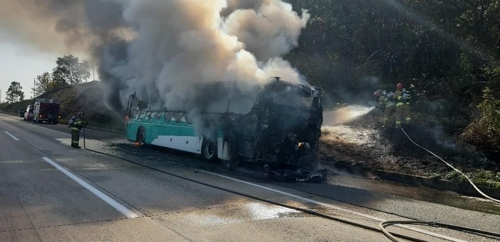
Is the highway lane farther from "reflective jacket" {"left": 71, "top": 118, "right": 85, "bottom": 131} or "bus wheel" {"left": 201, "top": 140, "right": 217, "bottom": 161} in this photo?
"reflective jacket" {"left": 71, "top": 118, "right": 85, "bottom": 131}

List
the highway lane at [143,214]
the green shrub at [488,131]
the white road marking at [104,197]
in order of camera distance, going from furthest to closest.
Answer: the green shrub at [488,131] < the white road marking at [104,197] < the highway lane at [143,214]

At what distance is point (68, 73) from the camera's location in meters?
83.3

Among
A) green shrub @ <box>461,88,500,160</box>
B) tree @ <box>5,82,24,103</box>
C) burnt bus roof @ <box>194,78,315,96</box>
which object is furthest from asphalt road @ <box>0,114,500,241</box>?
tree @ <box>5,82,24,103</box>

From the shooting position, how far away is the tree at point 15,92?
11638 centimetres

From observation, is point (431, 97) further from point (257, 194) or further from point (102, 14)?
point (102, 14)

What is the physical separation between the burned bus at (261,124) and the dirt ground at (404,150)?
2.05 metres

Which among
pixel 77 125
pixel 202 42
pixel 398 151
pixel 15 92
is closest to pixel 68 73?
pixel 15 92

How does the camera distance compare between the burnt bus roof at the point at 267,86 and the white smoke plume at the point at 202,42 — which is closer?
the burnt bus roof at the point at 267,86

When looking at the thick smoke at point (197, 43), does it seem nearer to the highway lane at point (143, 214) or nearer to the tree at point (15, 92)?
the highway lane at point (143, 214)

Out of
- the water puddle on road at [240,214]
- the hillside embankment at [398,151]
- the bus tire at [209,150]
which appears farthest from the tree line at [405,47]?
the water puddle on road at [240,214]

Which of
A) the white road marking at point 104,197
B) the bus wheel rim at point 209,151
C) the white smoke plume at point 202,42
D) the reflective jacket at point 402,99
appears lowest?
the white road marking at point 104,197

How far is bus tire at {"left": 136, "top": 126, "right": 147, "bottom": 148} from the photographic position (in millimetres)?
16109

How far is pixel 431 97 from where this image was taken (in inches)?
644

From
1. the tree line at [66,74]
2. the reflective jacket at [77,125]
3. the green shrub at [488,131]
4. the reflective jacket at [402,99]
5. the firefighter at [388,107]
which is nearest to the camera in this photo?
the green shrub at [488,131]
